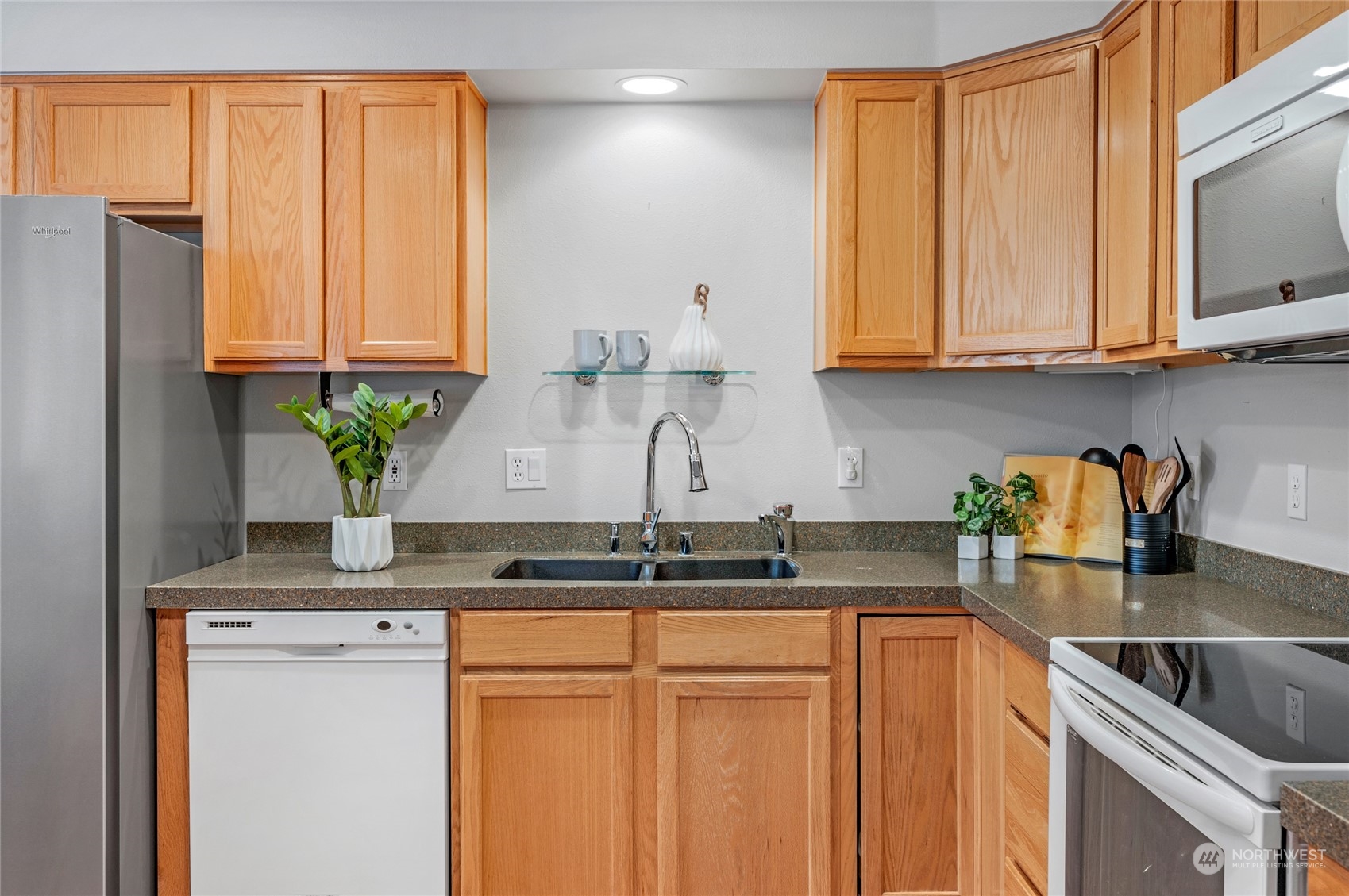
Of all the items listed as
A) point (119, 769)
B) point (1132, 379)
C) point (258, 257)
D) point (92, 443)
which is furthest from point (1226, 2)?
point (119, 769)

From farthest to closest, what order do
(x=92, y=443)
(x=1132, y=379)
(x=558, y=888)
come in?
1. (x=1132, y=379)
2. (x=558, y=888)
3. (x=92, y=443)

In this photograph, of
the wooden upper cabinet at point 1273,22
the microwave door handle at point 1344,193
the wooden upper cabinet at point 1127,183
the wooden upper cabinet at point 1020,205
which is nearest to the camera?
the microwave door handle at point 1344,193

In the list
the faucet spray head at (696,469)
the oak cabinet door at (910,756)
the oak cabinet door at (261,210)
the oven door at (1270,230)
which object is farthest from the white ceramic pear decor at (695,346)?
the oven door at (1270,230)

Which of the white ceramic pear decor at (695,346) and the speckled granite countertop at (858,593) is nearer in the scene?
the speckled granite countertop at (858,593)

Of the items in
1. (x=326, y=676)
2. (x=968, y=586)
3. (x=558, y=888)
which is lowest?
(x=558, y=888)

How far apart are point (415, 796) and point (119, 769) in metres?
A: 0.64

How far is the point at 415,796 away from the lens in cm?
192

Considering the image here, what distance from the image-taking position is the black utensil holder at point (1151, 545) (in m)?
2.07

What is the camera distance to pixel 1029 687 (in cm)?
156

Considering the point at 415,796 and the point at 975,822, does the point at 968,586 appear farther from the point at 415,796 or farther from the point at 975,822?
the point at 415,796

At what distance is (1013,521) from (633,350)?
1131 millimetres

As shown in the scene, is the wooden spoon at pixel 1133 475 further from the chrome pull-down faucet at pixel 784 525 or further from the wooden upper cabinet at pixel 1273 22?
the wooden upper cabinet at pixel 1273 22

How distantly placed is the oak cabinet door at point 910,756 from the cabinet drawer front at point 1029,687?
0.26 metres

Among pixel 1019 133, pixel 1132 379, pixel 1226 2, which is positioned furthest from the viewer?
pixel 1132 379
